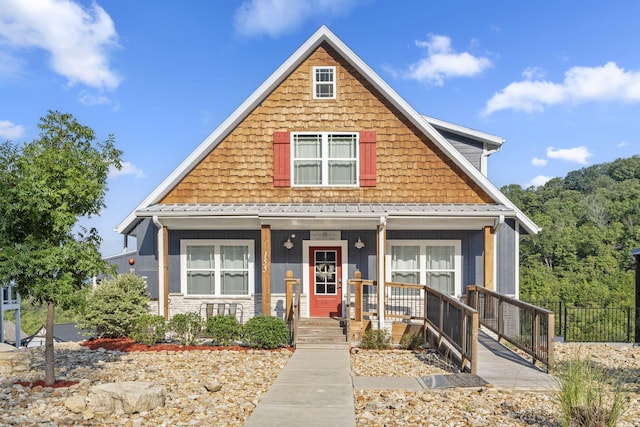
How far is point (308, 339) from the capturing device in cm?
1092

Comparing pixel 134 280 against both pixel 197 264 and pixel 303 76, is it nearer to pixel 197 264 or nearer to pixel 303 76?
pixel 197 264

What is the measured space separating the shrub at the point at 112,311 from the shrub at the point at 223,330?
189 centimetres

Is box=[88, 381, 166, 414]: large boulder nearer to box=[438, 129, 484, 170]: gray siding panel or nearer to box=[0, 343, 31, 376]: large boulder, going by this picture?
box=[0, 343, 31, 376]: large boulder

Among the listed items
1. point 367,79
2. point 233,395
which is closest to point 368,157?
point 367,79

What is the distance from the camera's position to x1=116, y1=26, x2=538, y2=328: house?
12.9 meters

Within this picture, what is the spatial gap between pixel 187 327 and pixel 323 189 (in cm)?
506

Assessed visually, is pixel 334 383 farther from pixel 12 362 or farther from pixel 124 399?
pixel 12 362

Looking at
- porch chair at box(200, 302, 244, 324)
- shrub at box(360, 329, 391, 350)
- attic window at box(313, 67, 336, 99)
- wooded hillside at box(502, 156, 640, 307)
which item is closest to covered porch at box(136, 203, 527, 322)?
porch chair at box(200, 302, 244, 324)

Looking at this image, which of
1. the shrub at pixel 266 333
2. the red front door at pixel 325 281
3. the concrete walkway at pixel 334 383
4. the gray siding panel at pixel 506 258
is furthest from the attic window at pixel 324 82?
the concrete walkway at pixel 334 383

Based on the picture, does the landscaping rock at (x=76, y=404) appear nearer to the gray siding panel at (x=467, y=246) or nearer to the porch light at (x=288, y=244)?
the porch light at (x=288, y=244)

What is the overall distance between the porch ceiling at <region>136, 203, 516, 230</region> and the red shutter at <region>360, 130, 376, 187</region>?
77 cm

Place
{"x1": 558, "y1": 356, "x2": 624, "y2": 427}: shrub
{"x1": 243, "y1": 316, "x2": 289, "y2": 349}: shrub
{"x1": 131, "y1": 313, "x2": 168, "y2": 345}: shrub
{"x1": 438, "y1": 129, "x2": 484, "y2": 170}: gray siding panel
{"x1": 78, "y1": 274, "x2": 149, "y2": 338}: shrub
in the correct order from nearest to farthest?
{"x1": 558, "y1": 356, "x2": 624, "y2": 427}: shrub
{"x1": 243, "y1": 316, "x2": 289, "y2": 349}: shrub
{"x1": 131, "y1": 313, "x2": 168, "y2": 345}: shrub
{"x1": 78, "y1": 274, "x2": 149, "y2": 338}: shrub
{"x1": 438, "y1": 129, "x2": 484, "y2": 170}: gray siding panel

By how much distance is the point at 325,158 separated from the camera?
13.1 m

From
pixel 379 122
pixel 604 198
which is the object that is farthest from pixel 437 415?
pixel 604 198
